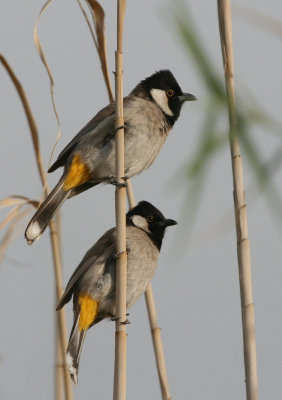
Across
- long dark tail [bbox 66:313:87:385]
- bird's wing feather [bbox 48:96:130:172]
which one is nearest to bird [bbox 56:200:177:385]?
long dark tail [bbox 66:313:87:385]

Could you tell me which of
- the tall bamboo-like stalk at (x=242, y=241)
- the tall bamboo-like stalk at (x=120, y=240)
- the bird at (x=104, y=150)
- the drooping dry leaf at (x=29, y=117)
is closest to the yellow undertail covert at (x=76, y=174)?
the bird at (x=104, y=150)

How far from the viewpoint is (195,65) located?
33.4 inches

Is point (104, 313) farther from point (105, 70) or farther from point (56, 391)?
point (105, 70)

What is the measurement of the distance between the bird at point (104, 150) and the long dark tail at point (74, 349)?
1.43 ft

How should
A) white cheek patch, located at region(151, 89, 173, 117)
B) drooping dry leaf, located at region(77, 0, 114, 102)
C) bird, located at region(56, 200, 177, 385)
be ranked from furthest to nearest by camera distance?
white cheek patch, located at region(151, 89, 173, 117) → bird, located at region(56, 200, 177, 385) → drooping dry leaf, located at region(77, 0, 114, 102)

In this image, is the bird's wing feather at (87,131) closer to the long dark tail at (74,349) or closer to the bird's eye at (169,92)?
the bird's eye at (169,92)

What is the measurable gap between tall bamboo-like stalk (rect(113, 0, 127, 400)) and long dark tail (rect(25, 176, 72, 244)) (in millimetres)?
686

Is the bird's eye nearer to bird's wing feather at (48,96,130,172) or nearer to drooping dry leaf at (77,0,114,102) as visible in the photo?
bird's wing feather at (48,96,130,172)

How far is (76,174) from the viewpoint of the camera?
2771 millimetres

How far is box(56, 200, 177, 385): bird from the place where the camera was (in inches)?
101

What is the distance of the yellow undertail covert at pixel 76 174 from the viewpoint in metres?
2.76

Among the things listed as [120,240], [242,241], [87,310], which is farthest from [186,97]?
[242,241]

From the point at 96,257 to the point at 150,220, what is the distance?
523mm

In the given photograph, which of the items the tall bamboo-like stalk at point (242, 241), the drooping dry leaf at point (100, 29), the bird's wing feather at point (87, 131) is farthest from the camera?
the bird's wing feather at point (87, 131)
